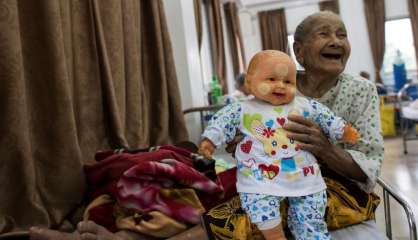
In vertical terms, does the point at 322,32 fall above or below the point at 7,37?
below

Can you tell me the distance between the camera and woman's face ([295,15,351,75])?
1.30m

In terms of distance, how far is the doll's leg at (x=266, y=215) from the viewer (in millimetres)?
1047

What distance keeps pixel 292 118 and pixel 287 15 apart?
25.4 ft

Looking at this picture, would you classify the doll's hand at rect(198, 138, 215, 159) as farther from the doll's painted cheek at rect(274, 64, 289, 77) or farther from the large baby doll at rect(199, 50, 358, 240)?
the doll's painted cheek at rect(274, 64, 289, 77)

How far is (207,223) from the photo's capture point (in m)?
1.16

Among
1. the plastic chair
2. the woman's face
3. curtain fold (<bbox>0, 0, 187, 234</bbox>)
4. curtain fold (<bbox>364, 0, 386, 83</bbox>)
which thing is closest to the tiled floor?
the plastic chair

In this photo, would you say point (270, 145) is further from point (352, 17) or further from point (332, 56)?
point (352, 17)

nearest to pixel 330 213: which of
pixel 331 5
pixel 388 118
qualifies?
pixel 388 118

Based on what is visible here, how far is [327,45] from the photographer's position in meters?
1.29

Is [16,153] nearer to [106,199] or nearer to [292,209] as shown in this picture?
[106,199]

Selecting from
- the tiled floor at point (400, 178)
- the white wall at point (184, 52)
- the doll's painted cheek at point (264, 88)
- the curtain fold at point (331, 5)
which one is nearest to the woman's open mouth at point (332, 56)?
the doll's painted cheek at point (264, 88)

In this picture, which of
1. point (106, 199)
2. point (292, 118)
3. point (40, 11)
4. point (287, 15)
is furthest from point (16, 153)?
point (287, 15)

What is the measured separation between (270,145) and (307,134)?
4.6 inches

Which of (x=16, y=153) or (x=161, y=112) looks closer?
(x=16, y=153)
